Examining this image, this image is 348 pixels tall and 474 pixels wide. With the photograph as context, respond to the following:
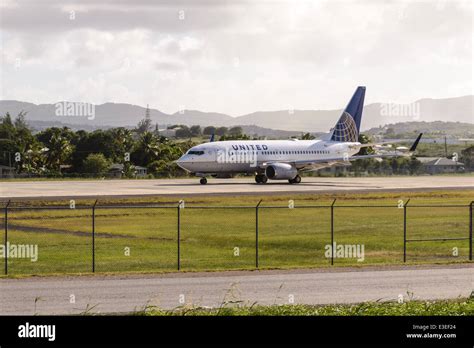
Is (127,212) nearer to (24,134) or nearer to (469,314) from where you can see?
(469,314)

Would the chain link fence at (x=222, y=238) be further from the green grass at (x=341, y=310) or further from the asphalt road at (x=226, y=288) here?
the green grass at (x=341, y=310)

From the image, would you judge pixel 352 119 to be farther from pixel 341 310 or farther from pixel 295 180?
pixel 341 310

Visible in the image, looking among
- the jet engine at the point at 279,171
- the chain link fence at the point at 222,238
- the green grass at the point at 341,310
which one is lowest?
the chain link fence at the point at 222,238

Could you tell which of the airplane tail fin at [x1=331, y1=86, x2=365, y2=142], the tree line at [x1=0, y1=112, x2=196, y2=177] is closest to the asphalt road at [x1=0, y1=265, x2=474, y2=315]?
the airplane tail fin at [x1=331, y1=86, x2=365, y2=142]

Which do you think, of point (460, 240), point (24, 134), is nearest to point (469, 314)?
point (460, 240)

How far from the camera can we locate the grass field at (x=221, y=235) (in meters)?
31.3

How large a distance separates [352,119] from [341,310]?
74622 mm

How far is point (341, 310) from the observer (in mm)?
17953

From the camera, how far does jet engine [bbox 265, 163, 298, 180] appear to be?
248 ft

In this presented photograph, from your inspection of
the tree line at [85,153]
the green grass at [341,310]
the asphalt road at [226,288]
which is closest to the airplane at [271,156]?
the tree line at [85,153]

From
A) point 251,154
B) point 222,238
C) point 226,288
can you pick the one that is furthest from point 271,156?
point 226,288

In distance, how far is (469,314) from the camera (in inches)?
674

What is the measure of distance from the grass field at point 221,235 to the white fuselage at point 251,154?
16.4 metres
